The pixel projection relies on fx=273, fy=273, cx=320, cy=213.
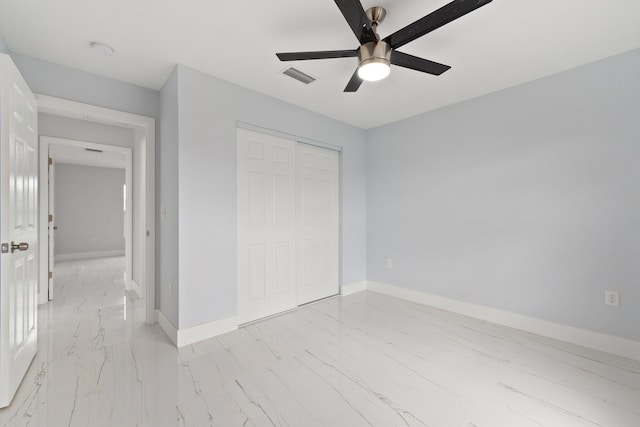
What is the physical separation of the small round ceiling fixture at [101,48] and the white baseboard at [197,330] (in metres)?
2.44

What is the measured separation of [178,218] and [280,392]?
65.4 inches

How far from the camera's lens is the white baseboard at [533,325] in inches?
90.6

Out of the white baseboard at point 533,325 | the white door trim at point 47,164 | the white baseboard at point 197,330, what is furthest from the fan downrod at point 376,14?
the white door trim at point 47,164

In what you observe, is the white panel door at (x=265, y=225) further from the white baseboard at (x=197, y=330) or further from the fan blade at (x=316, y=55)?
the fan blade at (x=316, y=55)

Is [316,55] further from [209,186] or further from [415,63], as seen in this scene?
[209,186]

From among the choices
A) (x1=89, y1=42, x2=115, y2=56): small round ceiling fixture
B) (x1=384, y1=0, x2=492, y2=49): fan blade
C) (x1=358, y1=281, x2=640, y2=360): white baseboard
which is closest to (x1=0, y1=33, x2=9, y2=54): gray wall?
(x1=89, y1=42, x2=115, y2=56): small round ceiling fixture

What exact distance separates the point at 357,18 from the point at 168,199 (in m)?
2.29

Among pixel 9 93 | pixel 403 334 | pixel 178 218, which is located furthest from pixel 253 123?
pixel 403 334

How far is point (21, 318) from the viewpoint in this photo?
1919 mm

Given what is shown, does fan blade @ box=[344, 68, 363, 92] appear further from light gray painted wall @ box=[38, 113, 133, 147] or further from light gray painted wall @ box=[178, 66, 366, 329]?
light gray painted wall @ box=[38, 113, 133, 147]

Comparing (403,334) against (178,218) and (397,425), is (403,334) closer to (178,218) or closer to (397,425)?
(397,425)

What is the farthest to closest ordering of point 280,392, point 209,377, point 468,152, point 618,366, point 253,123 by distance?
point 468,152, point 253,123, point 618,366, point 209,377, point 280,392

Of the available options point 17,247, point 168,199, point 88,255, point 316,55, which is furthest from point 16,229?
point 88,255

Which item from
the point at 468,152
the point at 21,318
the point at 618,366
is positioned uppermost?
the point at 468,152
